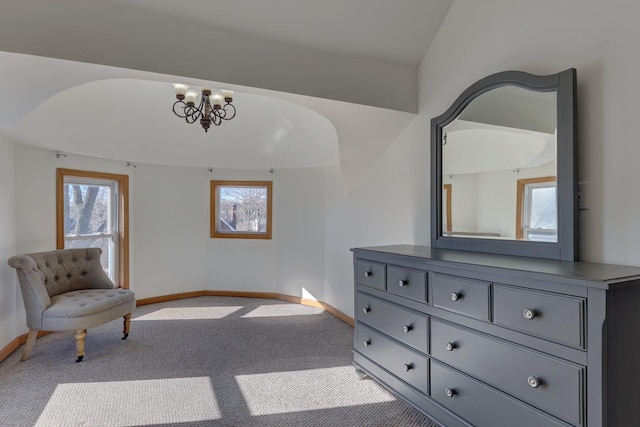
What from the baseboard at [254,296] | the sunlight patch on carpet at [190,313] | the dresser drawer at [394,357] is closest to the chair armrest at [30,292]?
the baseboard at [254,296]

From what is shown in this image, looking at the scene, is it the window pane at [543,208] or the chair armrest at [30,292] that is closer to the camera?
the window pane at [543,208]

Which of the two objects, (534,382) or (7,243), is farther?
(7,243)

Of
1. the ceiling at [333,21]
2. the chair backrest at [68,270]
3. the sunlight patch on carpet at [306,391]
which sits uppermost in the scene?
the ceiling at [333,21]

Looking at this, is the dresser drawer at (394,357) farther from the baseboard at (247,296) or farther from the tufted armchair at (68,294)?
the tufted armchair at (68,294)

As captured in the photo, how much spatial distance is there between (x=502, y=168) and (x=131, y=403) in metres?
2.77

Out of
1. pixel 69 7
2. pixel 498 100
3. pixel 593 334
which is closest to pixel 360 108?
pixel 498 100

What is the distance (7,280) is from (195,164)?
2473 millimetres

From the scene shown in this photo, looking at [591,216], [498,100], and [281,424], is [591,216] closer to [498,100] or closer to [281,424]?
[498,100]

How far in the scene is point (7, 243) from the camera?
3.08 m

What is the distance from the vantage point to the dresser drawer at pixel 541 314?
4.10 ft

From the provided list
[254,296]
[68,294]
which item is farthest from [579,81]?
[254,296]

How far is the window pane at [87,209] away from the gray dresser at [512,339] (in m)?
3.70

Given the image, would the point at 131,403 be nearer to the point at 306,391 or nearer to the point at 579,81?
the point at 306,391

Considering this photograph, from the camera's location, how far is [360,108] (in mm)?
2688
